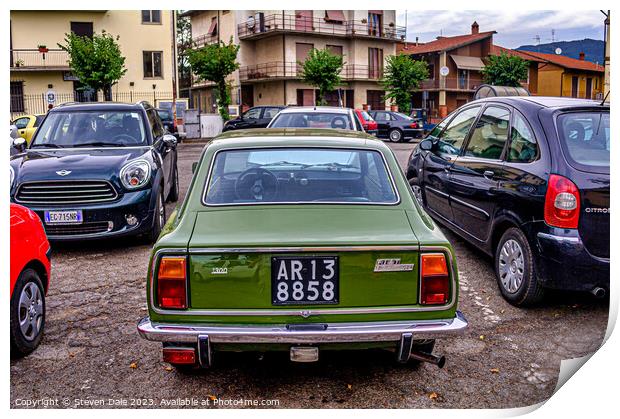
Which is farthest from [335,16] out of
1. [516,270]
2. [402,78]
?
[516,270]

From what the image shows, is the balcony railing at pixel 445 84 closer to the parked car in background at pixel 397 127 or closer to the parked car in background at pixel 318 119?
the parked car in background at pixel 397 127

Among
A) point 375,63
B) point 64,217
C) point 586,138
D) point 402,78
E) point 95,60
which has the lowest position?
point 64,217

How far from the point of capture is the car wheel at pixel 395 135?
1072 inches

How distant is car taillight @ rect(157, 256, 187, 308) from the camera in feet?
10.6

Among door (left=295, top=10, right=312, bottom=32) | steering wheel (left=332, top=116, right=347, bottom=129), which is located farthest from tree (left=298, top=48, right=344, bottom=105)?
steering wheel (left=332, top=116, right=347, bottom=129)

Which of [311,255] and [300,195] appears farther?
[300,195]

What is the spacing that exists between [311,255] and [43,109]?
105 feet

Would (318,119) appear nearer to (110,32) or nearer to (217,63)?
(110,32)

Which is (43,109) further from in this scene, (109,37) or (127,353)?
(127,353)

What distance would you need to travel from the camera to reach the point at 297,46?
1694 inches

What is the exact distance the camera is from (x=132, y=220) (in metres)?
6.72

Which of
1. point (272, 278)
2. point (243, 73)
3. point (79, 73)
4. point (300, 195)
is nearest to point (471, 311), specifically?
point (300, 195)

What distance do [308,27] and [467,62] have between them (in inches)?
618

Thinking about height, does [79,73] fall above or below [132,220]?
above
